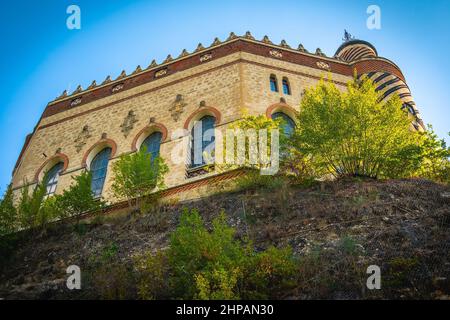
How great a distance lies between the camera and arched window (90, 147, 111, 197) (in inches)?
635

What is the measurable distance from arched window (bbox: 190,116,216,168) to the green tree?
4178 mm

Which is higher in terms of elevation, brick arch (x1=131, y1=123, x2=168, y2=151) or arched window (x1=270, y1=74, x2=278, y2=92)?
arched window (x1=270, y1=74, x2=278, y2=92)

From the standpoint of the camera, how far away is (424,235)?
7633mm

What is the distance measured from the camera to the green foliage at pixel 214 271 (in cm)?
620

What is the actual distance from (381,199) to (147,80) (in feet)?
A: 40.7

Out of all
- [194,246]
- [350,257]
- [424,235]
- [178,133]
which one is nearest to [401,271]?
[350,257]

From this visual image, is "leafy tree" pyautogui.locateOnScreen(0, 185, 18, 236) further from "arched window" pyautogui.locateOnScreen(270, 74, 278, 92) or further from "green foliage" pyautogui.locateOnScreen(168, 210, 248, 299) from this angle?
"arched window" pyautogui.locateOnScreen(270, 74, 278, 92)

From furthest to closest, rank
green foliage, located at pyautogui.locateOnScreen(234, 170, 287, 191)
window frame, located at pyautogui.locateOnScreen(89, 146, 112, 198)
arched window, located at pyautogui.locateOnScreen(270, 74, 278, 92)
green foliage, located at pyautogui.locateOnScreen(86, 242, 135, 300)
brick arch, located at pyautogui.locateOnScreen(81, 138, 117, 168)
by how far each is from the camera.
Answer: arched window, located at pyautogui.locateOnScreen(270, 74, 278, 92)
brick arch, located at pyautogui.locateOnScreen(81, 138, 117, 168)
window frame, located at pyautogui.locateOnScreen(89, 146, 112, 198)
green foliage, located at pyautogui.locateOnScreen(234, 170, 287, 191)
green foliage, located at pyautogui.locateOnScreen(86, 242, 135, 300)

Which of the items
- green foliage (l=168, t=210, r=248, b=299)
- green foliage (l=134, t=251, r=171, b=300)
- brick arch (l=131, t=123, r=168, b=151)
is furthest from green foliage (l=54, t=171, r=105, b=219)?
green foliage (l=168, t=210, r=248, b=299)

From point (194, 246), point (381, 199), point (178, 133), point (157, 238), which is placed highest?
point (178, 133)

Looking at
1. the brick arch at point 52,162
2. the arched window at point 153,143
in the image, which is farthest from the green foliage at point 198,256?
the brick arch at point 52,162

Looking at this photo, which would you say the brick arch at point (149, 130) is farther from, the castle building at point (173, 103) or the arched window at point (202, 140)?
the arched window at point (202, 140)

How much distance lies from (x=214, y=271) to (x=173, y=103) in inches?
470
